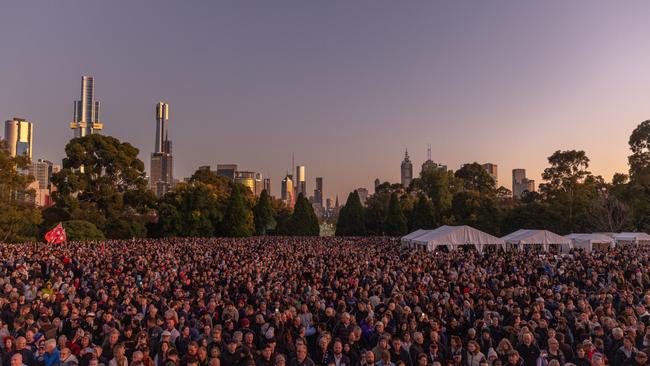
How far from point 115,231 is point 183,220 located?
7.50 m

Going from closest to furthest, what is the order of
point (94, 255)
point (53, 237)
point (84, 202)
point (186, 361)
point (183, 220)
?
point (186, 361) < point (94, 255) < point (53, 237) < point (84, 202) < point (183, 220)

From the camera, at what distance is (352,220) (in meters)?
64.9

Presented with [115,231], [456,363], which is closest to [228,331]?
[456,363]

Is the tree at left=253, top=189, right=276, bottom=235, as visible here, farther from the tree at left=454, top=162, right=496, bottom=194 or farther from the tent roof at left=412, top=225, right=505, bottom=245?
the tent roof at left=412, top=225, right=505, bottom=245

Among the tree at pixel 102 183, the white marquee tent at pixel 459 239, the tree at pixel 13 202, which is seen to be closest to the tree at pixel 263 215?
the tree at pixel 102 183

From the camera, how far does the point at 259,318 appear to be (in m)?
8.58

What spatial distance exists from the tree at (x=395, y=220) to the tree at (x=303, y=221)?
1041 centimetres

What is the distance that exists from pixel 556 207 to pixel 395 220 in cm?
2157

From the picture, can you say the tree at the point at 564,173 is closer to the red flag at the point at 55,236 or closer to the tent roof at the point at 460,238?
the tent roof at the point at 460,238

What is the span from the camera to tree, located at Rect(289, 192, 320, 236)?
6331 cm

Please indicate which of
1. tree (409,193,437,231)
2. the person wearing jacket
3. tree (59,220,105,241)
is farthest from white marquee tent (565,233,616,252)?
tree (59,220,105,241)

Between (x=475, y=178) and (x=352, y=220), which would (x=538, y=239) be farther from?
(x=475, y=178)

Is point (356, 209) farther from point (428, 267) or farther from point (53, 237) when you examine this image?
point (428, 267)

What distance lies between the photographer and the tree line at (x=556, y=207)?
3912 cm
